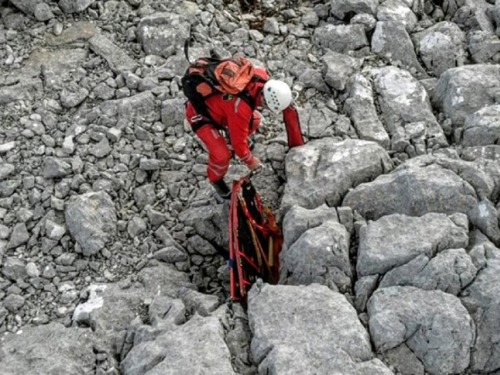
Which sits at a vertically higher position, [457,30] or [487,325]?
[457,30]

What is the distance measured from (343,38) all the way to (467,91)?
7.32 ft

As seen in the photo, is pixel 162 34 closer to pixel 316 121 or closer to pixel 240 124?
pixel 316 121

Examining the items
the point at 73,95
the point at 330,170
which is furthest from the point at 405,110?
the point at 73,95

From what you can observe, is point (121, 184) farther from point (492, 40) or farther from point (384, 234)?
point (492, 40)

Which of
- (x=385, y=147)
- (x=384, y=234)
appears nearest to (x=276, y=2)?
(x=385, y=147)

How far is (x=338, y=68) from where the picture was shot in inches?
387

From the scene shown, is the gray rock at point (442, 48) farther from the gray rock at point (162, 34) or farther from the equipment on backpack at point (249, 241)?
the gray rock at point (162, 34)

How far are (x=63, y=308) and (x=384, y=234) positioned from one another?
12.3 ft

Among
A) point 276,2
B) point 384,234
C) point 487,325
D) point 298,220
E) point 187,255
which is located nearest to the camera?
point 487,325

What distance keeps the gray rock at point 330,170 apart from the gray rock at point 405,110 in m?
0.64

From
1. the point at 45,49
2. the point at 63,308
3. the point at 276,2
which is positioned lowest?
the point at 63,308

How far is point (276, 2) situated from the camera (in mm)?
11250

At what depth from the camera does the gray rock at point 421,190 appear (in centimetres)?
753

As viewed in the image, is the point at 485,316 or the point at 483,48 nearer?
the point at 485,316
